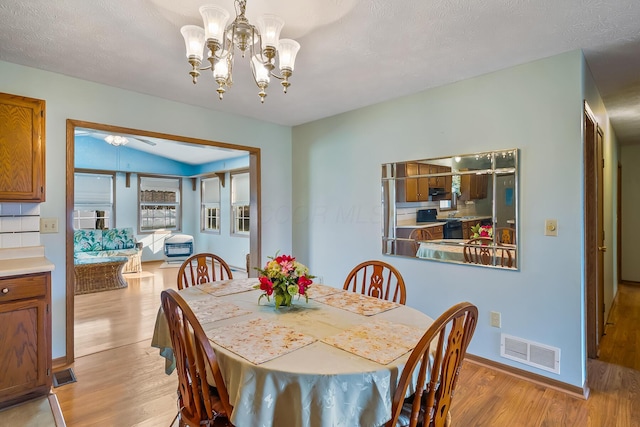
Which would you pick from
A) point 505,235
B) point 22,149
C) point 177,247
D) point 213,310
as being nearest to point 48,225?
point 22,149

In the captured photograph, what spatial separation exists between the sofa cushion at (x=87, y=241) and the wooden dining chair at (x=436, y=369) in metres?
6.81

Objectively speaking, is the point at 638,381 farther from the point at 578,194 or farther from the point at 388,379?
the point at 388,379

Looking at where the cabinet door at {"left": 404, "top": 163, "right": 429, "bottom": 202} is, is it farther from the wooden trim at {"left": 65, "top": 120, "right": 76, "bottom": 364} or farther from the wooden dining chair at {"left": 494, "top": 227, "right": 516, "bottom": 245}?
the wooden trim at {"left": 65, "top": 120, "right": 76, "bottom": 364}

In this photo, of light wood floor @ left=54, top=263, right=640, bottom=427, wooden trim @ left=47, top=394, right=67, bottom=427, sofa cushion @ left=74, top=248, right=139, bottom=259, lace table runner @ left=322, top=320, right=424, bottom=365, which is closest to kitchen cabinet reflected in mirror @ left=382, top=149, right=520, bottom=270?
light wood floor @ left=54, top=263, right=640, bottom=427

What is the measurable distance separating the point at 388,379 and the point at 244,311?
0.90 m

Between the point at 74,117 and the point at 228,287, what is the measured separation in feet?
6.46

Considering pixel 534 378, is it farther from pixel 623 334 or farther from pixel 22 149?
pixel 22 149

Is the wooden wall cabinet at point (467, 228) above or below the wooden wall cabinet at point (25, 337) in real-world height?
above

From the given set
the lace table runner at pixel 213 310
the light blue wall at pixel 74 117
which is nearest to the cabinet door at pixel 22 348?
the light blue wall at pixel 74 117

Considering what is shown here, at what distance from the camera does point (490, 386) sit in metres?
2.38

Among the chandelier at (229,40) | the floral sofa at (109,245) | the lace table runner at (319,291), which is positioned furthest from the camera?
the floral sofa at (109,245)

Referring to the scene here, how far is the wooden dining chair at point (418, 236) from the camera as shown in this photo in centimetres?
304

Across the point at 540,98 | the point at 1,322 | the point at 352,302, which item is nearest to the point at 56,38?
the point at 1,322

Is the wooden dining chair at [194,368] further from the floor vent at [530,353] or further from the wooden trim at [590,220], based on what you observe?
the wooden trim at [590,220]
